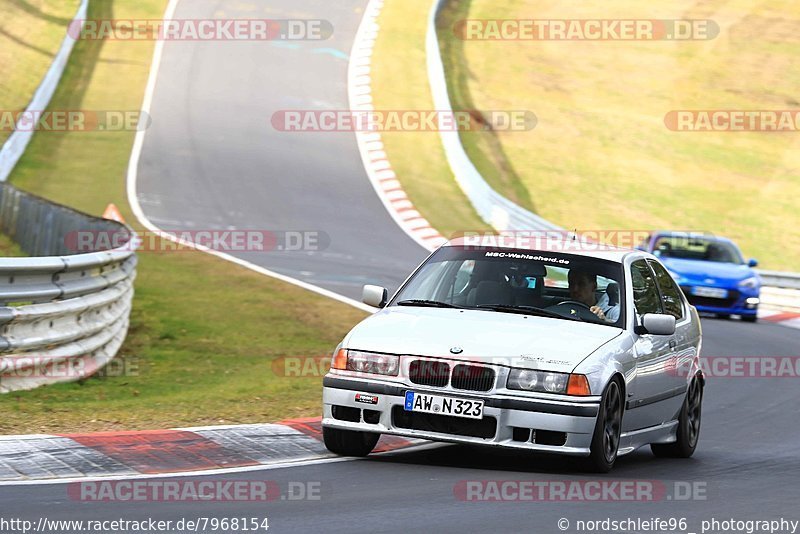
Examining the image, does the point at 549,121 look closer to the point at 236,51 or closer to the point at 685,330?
the point at 236,51

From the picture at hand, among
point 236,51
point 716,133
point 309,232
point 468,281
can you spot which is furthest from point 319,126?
point 468,281

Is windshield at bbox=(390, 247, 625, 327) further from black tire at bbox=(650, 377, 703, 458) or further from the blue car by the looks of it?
the blue car

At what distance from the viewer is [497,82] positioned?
40750mm

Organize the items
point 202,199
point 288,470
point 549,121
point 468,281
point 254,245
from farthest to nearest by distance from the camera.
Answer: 1. point 549,121
2. point 202,199
3. point 254,245
4. point 468,281
5. point 288,470

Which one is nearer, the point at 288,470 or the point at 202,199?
the point at 288,470

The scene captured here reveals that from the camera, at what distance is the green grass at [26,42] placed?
3262 centimetres

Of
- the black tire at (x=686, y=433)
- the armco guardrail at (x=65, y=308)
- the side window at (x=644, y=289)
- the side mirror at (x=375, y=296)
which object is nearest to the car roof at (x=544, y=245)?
the side window at (x=644, y=289)

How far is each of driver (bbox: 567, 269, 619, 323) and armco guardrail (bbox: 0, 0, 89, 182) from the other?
17262 mm

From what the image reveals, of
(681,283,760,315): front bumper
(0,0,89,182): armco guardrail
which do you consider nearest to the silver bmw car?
(681,283,760,315): front bumper

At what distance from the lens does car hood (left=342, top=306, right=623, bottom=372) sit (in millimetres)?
8031

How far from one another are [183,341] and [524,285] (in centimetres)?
652

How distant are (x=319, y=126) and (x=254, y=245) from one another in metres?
11.0

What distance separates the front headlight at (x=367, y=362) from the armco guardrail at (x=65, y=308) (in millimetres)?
2987

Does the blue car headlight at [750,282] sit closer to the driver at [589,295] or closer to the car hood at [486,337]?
the driver at [589,295]
